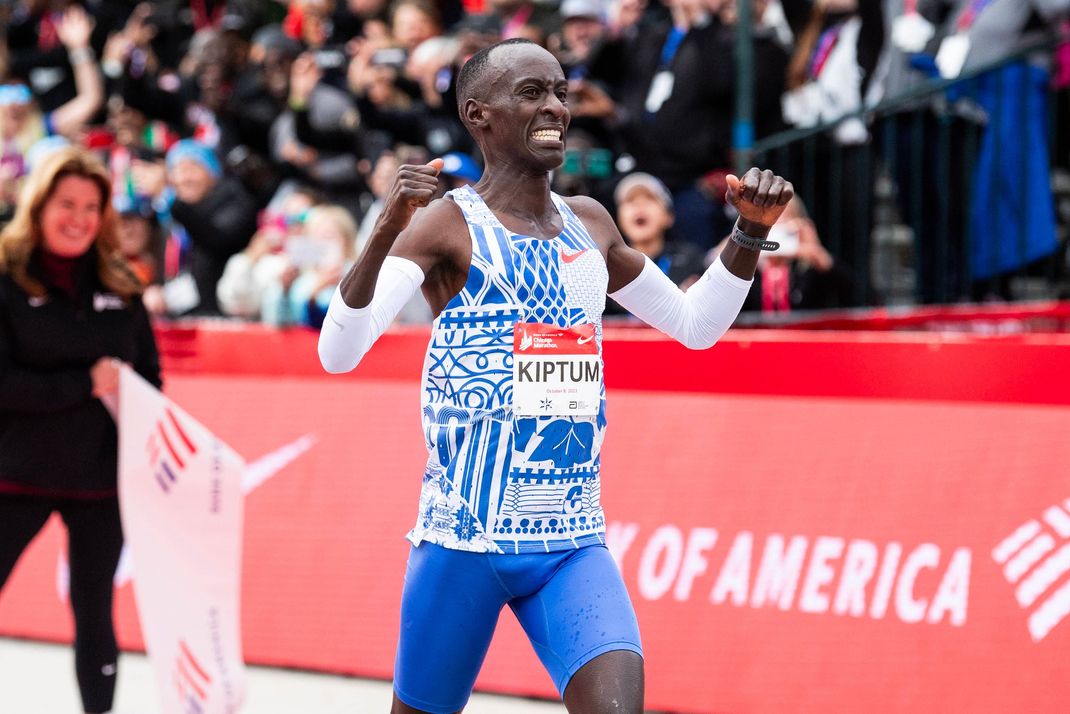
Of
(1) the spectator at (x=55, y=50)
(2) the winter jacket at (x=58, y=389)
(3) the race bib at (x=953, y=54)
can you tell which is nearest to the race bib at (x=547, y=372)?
(2) the winter jacket at (x=58, y=389)

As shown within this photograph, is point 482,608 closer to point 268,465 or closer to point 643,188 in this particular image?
point 268,465

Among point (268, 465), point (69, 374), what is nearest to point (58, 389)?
point (69, 374)

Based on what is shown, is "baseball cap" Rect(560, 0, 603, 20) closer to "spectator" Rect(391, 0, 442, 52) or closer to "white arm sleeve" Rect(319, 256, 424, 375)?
"spectator" Rect(391, 0, 442, 52)

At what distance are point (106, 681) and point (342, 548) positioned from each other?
132 centimetres

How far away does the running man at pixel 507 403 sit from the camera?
11.5 ft

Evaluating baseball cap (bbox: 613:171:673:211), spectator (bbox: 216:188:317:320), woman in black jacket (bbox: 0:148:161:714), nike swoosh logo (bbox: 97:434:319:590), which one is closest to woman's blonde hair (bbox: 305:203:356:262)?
spectator (bbox: 216:188:317:320)

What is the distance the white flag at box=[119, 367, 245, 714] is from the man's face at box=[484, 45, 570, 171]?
2.24 meters

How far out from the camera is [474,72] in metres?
3.65

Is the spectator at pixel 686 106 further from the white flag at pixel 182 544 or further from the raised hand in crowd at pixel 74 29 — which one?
the raised hand in crowd at pixel 74 29

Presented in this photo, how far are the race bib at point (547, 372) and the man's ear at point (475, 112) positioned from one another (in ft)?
1.64

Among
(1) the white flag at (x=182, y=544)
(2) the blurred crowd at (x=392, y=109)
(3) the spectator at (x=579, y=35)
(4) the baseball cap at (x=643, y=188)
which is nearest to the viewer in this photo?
(1) the white flag at (x=182, y=544)

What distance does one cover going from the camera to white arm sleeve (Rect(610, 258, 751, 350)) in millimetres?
3840

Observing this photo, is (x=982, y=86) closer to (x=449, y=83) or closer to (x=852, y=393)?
(x=852, y=393)

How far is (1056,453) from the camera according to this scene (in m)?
5.23
